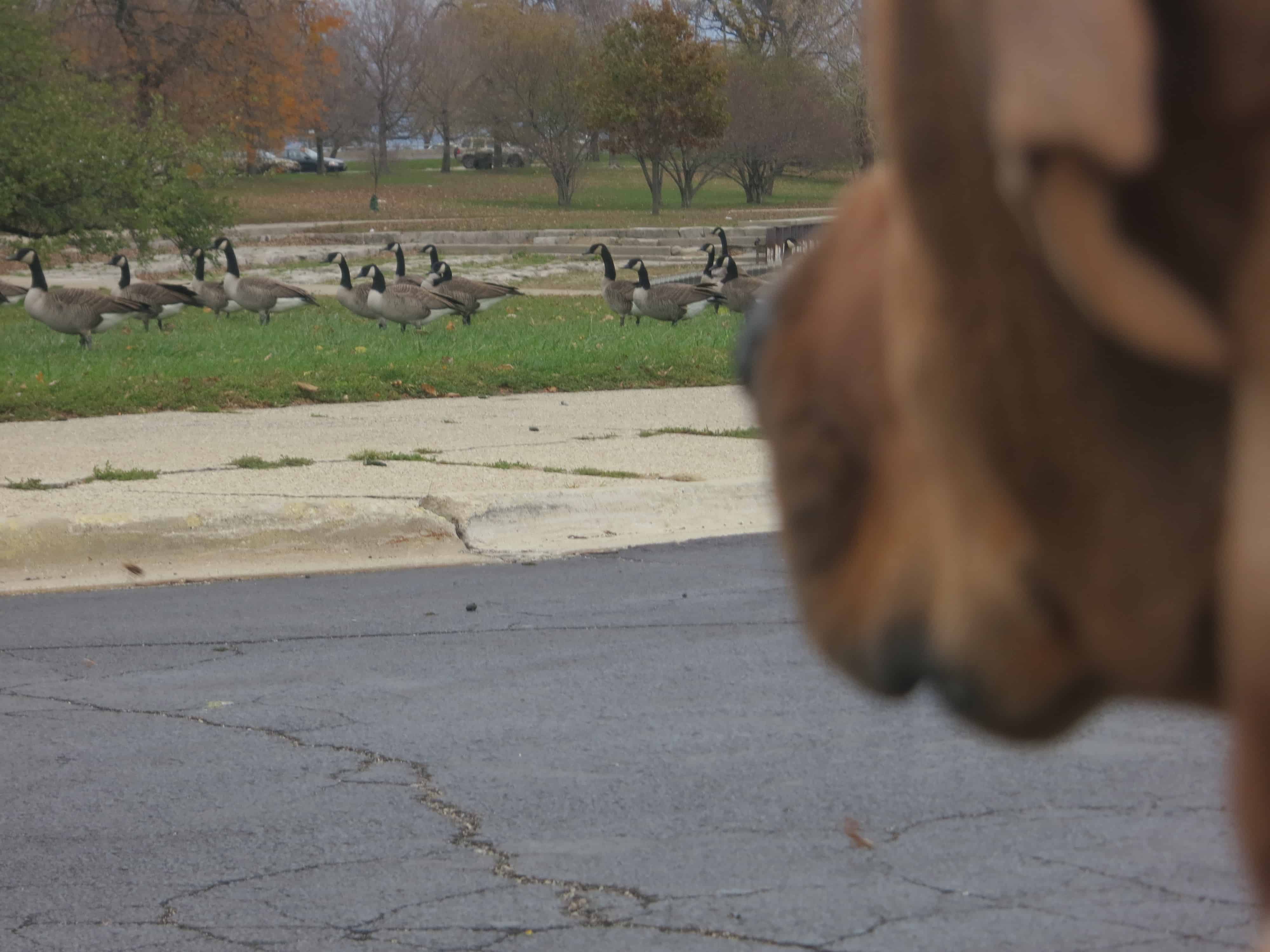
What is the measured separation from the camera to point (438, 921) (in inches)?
178

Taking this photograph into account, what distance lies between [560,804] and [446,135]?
246ft

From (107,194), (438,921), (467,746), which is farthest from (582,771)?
(107,194)

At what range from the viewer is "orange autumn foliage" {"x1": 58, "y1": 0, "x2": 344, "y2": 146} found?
49.8 meters

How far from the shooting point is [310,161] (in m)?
86.6

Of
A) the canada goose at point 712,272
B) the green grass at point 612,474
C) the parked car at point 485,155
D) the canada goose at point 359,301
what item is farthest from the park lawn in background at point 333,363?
the parked car at point 485,155

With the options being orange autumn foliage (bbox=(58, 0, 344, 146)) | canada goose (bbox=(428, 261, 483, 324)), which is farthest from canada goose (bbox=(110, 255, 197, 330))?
orange autumn foliage (bbox=(58, 0, 344, 146))

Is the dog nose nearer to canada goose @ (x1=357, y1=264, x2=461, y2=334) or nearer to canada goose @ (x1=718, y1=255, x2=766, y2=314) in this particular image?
canada goose @ (x1=357, y1=264, x2=461, y2=334)

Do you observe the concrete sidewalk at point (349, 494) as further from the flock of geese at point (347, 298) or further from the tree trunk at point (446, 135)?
the tree trunk at point (446, 135)

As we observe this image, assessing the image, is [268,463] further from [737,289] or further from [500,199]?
[500,199]

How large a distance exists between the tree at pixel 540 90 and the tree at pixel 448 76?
251 inches

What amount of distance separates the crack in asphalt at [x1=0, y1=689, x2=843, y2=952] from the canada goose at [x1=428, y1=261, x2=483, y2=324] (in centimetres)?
1668

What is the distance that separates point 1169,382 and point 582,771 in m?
5.09

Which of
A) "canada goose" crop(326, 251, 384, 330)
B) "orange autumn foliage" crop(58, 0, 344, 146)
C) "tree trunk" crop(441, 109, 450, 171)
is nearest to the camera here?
"canada goose" crop(326, 251, 384, 330)

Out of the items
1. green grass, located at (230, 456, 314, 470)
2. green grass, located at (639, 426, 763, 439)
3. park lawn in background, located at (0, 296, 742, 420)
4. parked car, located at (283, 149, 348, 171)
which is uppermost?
parked car, located at (283, 149, 348, 171)
